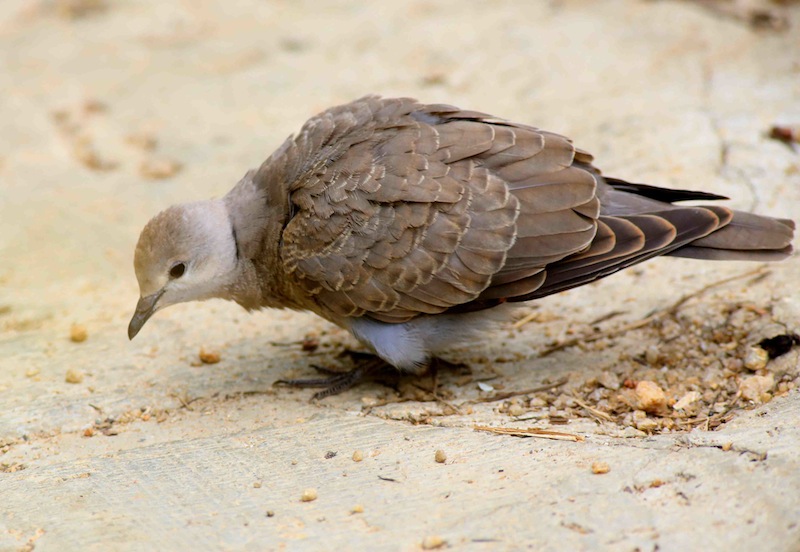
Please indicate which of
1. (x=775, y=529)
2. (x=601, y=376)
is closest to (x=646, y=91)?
(x=601, y=376)

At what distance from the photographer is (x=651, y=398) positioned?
3.64m

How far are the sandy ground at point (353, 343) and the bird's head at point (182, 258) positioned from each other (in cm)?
39

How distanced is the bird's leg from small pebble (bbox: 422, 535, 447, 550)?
143 centimetres

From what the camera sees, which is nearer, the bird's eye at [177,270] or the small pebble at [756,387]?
the small pebble at [756,387]

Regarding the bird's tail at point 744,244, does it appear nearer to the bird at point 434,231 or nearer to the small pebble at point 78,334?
the bird at point 434,231

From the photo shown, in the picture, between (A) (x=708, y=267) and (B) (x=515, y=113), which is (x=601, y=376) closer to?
(A) (x=708, y=267)

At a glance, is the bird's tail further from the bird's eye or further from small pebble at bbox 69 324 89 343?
small pebble at bbox 69 324 89 343

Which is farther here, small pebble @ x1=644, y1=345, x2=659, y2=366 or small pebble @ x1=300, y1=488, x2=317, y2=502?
small pebble @ x1=644, y1=345, x2=659, y2=366

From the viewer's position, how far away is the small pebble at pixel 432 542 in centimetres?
272

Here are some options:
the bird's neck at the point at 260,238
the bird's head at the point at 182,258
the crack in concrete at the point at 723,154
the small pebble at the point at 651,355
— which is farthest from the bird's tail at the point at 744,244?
the bird's head at the point at 182,258

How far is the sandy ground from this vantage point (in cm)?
295

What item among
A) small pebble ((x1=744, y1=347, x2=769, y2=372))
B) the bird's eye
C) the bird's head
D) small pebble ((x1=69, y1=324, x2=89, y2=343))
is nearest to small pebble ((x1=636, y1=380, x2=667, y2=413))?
small pebble ((x1=744, y1=347, x2=769, y2=372))

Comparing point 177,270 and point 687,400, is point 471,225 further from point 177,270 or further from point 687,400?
point 177,270

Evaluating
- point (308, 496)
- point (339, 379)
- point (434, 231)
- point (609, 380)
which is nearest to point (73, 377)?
point (339, 379)
